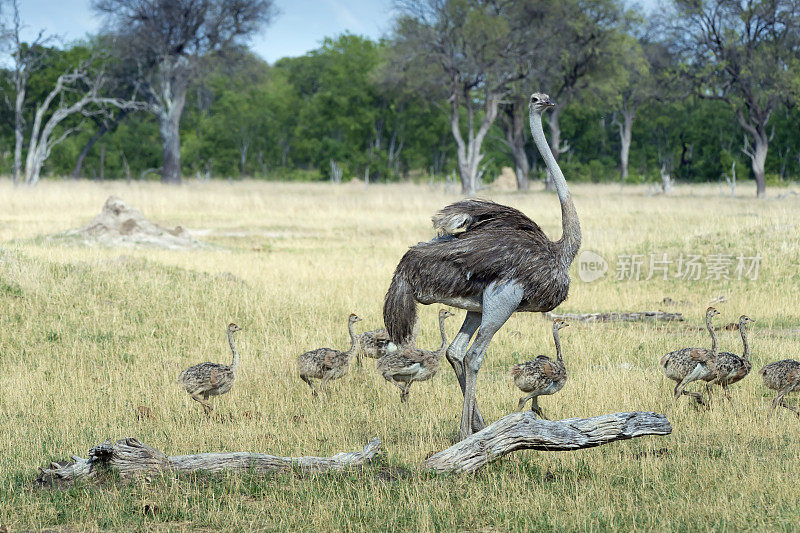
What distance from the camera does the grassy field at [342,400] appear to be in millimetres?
5664

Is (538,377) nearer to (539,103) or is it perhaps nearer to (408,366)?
(408,366)

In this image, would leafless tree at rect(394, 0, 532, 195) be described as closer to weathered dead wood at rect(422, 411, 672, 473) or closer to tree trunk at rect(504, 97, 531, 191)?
tree trunk at rect(504, 97, 531, 191)

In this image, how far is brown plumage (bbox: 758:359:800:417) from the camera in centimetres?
812

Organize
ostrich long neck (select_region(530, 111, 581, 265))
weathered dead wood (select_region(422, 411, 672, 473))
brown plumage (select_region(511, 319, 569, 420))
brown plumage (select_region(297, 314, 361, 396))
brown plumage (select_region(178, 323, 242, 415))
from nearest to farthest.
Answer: weathered dead wood (select_region(422, 411, 672, 473))
ostrich long neck (select_region(530, 111, 581, 265))
brown plumage (select_region(511, 319, 569, 420))
brown plumage (select_region(178, 323, 242, 415))
brown plumage (select_region(297, 314, 361, 396))

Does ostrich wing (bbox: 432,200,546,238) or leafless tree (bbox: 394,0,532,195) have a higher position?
leafless tree (bbox: 394,0,532,195)

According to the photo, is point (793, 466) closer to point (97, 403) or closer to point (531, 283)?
point (531, 283)

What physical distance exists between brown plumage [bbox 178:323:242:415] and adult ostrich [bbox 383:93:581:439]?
210 cm

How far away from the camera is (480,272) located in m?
6.61

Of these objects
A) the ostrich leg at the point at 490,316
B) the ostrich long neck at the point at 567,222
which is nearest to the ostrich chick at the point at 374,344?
the ostrich leg at the point at 490,316

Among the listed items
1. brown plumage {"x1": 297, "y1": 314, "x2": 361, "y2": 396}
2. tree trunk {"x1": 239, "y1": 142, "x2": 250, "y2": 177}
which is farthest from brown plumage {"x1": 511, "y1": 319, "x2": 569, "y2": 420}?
tree trunk {"x1": 239, "y1": 142, "x2": 250, "y2": 177}

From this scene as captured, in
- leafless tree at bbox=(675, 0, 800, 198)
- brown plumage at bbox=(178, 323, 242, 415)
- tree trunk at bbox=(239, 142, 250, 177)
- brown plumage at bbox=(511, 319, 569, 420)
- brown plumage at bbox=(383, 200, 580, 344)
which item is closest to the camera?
brown plumage at bbox=(383, 200, 580, 344)

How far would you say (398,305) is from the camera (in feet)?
22.7

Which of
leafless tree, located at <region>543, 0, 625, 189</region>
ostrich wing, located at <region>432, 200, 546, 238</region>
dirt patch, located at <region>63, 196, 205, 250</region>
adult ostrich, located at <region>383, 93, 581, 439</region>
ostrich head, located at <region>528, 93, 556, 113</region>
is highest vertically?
leafless tree, located at <region>543, 0, 625, 189</region>

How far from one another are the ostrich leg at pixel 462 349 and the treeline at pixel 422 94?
104 ft
